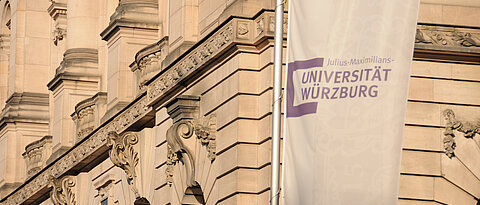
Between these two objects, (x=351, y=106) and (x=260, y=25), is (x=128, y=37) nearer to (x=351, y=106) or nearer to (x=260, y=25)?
(x=260, y=25)

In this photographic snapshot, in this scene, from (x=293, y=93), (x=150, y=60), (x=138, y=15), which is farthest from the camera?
(x=138, y=15)

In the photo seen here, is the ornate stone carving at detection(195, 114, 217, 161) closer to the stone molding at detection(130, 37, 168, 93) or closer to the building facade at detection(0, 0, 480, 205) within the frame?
the building facade at detection(0, 0, 480, 205)

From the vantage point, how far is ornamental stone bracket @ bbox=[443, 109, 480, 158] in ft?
84.2

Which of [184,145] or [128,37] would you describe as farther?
[128,37]

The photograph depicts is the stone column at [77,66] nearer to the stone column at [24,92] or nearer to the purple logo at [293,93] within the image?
the stone column at [24,92]

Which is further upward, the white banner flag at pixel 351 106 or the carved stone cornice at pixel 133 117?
the carved stone cornice at pixel 133 117

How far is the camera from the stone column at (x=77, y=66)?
135 ft

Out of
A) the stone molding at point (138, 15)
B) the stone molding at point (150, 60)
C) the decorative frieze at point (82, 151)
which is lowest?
the decorative frieze at point (82, 151)

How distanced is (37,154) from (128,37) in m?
11.8

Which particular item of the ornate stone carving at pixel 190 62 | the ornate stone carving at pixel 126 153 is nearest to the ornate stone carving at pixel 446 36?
the ornate stone carving at pixel 190 62

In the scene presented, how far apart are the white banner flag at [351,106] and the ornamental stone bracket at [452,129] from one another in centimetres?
860

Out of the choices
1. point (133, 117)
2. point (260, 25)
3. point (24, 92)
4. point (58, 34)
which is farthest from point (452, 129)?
point (24, 92)

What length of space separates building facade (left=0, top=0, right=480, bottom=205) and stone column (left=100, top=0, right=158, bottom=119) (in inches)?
1.0

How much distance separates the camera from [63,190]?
40.4 meters
